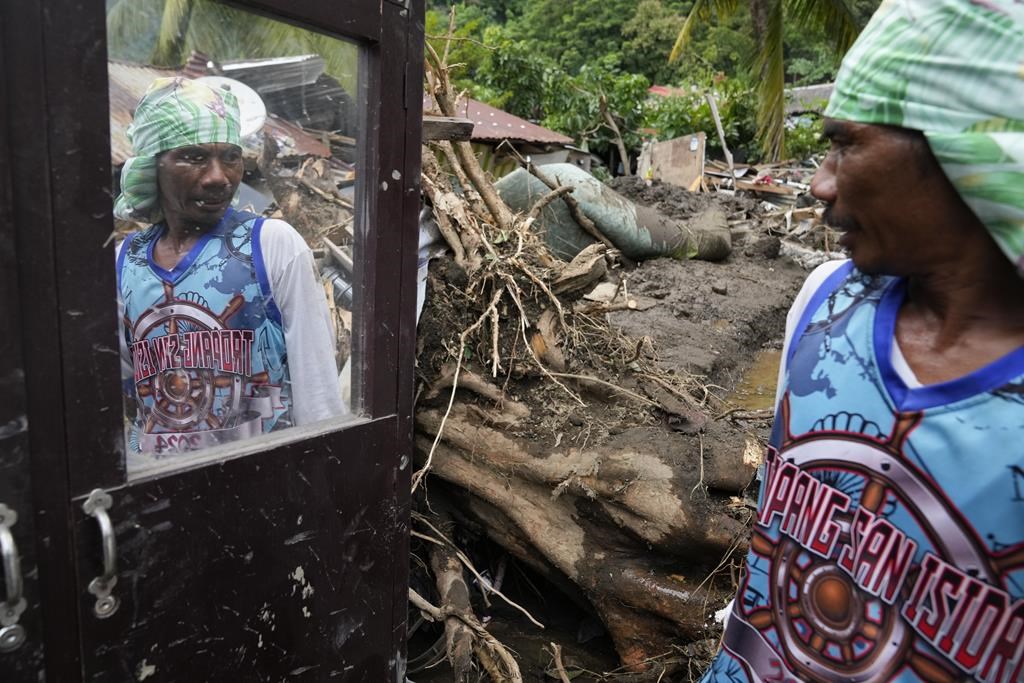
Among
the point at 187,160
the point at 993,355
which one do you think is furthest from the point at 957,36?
the point at 187,160

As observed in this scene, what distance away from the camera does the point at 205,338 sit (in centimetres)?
171

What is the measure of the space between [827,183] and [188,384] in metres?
1.37

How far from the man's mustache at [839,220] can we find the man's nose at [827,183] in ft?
0.04

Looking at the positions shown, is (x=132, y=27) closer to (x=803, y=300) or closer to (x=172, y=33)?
(x=172, y=33)

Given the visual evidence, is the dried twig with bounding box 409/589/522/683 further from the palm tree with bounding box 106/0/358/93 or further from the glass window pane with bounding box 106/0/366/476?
the palm tree with bounding box 106/0/358/93

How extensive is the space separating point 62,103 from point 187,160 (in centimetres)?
40

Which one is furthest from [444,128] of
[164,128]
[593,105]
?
[593,105]

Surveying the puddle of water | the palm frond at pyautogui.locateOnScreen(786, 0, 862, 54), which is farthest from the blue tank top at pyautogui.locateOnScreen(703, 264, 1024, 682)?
the palm frond at pyautogui.locateOnScreen(786, 0, 862, 54)

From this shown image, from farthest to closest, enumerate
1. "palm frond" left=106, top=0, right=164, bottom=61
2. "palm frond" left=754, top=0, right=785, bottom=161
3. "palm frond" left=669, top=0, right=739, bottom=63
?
"palm frond" left=669, top=0, right=739, bottom=63, "palm frond" left=754, top=0, right=785, bottom=161, "palm frond" left=106, top=0, right=164, bottom=61

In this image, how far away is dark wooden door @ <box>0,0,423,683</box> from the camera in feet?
3.89

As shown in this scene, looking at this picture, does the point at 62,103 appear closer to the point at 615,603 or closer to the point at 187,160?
the point at 187,160

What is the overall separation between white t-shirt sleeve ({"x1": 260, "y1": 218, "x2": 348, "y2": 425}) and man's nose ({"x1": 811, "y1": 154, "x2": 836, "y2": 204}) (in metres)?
1.16

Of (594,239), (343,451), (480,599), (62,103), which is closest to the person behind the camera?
(62,103)

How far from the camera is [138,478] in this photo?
55.2 inches
